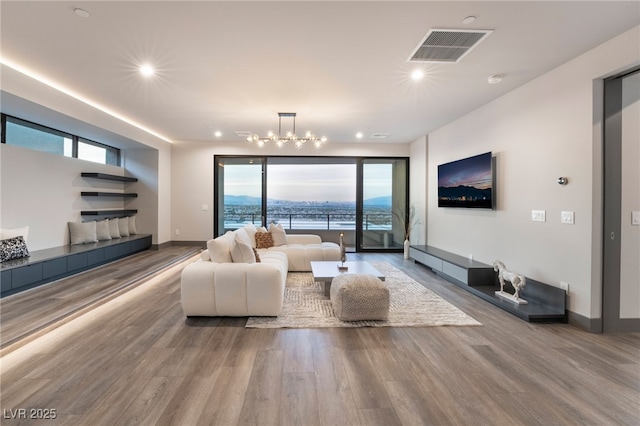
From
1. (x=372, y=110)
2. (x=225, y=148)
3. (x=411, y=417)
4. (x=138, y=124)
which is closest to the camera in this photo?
(x=411, y=417)

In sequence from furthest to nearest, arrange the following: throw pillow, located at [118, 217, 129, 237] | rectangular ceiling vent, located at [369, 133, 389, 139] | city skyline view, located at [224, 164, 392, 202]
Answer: city skyline view, located at [224, 164, 392, 202]
rectangular ceiling vent, located at [369, 133, 389, 139]
throw pillow, located at [118, 217, 129, 237]

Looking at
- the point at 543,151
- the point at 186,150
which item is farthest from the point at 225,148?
the point at 543,151

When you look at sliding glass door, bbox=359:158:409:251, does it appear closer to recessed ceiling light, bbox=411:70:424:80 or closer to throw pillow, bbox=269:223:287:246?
throw pillow, bbox=269:223:287:246

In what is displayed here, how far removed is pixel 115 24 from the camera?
2600 millimetres

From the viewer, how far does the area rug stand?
325 centimetres

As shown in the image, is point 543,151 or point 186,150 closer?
point 543,151

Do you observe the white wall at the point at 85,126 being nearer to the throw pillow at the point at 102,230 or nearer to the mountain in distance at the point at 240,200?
the throw pillow at the point at 102,230

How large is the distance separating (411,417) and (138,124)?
6733mm

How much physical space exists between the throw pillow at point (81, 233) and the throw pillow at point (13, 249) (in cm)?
122

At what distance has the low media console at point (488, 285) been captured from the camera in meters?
3.33

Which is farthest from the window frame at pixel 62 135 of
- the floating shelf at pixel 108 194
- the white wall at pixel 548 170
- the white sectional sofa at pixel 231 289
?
the white wall at pixel 548 170

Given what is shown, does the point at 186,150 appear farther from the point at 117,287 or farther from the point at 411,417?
the point at 411,417

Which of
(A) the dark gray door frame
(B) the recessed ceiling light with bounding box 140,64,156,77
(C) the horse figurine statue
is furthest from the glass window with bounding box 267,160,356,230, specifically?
(A) the dark gray door frame

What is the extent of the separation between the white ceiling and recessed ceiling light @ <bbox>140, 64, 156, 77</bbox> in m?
0.07
